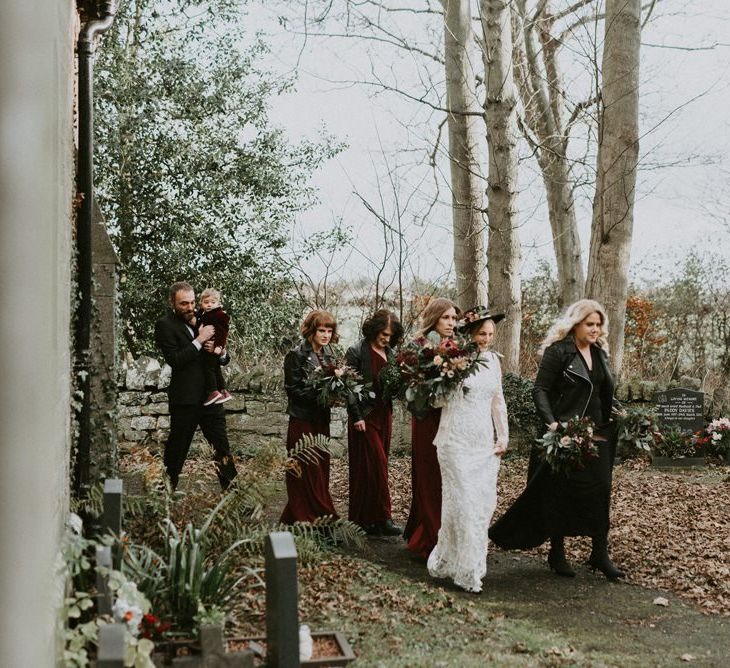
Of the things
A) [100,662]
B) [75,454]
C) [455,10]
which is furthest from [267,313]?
[100,662]

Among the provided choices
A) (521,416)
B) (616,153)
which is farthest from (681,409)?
(616,153)

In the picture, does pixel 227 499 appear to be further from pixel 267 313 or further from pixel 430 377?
pixel 267 313

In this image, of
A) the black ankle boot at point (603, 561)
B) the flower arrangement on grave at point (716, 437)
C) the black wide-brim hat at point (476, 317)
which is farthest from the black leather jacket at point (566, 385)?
the flower arrangement on grave at point (716, 437)

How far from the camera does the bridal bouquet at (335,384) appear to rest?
8.09 metres

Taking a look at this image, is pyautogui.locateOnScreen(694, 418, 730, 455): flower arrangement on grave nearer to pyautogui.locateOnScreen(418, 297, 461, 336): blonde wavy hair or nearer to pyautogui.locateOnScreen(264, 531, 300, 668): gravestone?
pyautogui.locateOnScreen(418, 297, 461, 336): blonde wavy hair

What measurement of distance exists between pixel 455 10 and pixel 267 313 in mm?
5676

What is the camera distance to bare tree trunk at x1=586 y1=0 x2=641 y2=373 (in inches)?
478

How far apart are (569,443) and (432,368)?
1.20 m

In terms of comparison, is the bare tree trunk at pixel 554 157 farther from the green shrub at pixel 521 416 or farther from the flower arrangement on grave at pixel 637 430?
the flower arrangement on grave at pixel 637 430

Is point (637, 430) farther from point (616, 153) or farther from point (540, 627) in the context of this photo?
point (616, 153)

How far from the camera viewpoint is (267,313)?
49.6ft

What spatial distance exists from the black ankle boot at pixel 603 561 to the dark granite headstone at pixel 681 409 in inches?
287

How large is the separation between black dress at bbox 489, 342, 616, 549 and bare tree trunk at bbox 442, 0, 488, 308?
6.52m

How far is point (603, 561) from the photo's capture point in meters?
7.05
